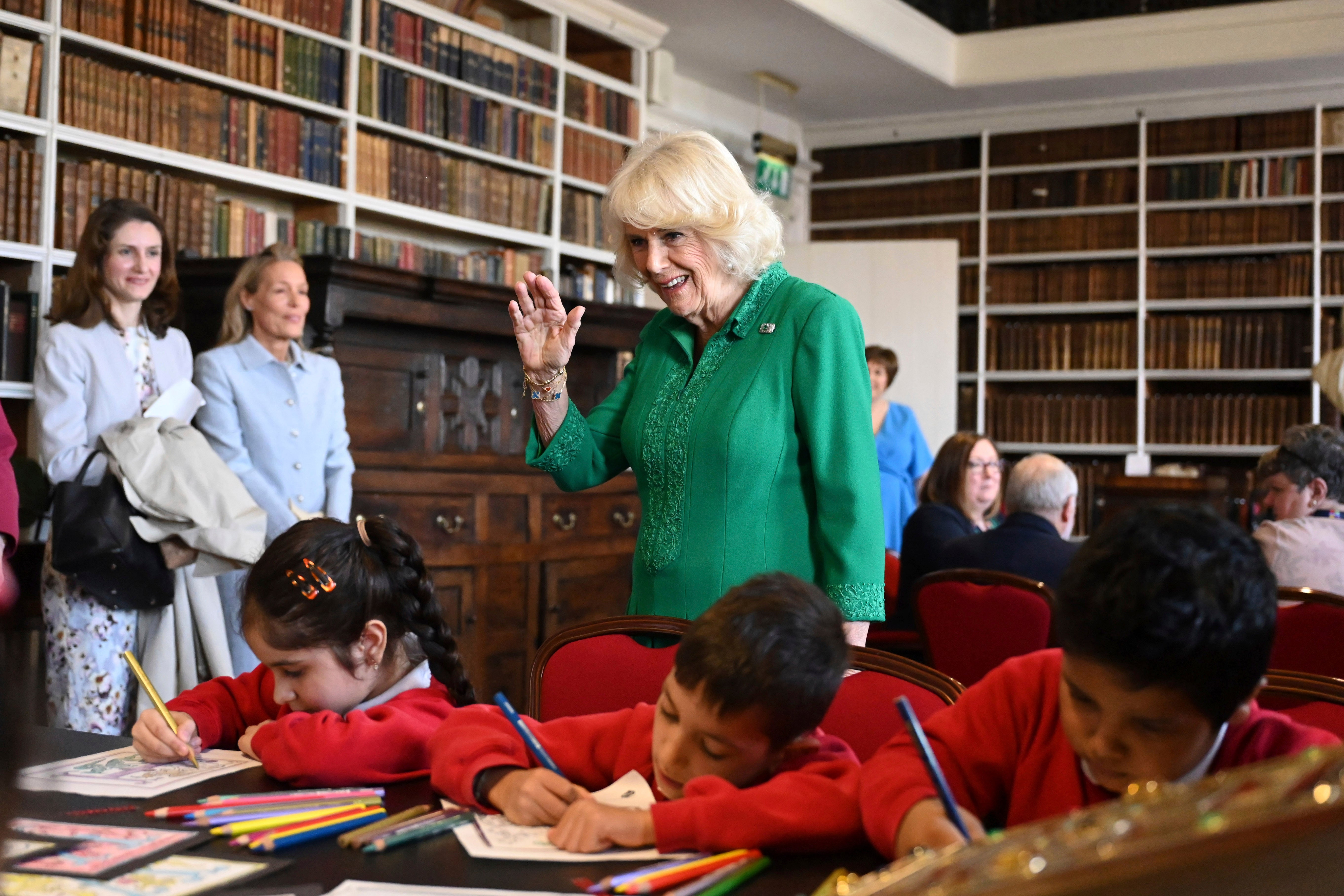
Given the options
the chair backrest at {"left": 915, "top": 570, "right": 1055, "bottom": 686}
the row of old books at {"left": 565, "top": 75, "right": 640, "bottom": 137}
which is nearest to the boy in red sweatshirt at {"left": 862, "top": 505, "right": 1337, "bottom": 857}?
the chair backrest at {"left": 915, "top": 570, "right": 1055, "bottom": 686}

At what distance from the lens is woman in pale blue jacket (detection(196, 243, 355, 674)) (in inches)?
133

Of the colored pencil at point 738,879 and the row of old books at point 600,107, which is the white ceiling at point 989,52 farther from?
the colored pencil at point 738,879

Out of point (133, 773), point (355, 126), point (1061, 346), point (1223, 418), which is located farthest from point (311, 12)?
point (1223, 418)

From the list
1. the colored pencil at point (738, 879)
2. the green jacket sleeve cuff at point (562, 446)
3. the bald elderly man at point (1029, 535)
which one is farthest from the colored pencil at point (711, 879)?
the bald elderly man at point (1029, 535)

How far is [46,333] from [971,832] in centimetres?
291

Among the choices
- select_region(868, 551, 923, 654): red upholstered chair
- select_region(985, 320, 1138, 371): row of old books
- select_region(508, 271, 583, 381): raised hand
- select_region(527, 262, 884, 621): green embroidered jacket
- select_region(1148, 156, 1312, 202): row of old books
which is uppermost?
select_region(1148, 156, 1312, 202): row of old books

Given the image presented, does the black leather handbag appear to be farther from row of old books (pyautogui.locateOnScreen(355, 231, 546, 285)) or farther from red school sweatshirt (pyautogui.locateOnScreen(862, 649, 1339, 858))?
red school sweatshirt (pyautogui.locateOnScreen(862, 649, 1339, 858))

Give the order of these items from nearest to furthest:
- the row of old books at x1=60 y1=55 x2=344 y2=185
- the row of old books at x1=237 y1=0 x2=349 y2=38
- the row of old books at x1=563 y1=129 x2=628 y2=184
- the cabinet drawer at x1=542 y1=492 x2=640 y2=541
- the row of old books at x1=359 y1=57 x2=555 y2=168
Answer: the row of old books at x1=60 y1=55 x2=344 y2=185, the row of old books at x1=237 y1=0 x2=349 y2=38, the cabinet drawer at x1=542 y1=492 x2=640 y2=541, the row of old books at x1=359 y1=57 x2=555 y2=168, the row of old books at x1=563 y1=129 x2=628 y2=184

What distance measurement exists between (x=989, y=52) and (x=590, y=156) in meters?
2.30

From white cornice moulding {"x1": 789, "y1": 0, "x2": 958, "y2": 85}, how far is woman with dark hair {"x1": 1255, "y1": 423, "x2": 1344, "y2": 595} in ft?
10.5

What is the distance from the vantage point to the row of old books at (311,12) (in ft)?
14.1

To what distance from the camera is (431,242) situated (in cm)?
529

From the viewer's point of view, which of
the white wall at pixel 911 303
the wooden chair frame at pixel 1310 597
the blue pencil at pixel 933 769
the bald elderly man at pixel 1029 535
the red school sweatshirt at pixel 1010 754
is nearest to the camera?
the blue pencil at pixel 933 769

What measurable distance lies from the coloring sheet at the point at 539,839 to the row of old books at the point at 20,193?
123 inches
